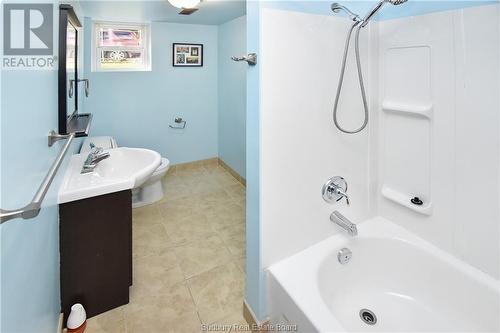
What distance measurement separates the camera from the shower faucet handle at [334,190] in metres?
1.65

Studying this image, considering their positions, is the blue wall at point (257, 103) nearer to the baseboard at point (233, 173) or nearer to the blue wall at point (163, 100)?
the baseboard at point (233, 173)

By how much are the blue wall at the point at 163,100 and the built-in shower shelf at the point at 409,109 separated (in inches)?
114

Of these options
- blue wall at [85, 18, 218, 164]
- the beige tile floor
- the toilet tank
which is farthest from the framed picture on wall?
the beige tile floor

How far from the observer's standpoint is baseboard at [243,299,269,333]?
1.58m

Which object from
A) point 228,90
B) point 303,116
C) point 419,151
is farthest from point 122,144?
point 419,151

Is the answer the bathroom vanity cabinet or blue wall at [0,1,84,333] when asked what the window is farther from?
the bathroom vanity cabinet

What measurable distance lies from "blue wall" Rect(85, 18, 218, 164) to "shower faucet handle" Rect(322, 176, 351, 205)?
9.53 feet

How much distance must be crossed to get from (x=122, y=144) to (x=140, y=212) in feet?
3.94

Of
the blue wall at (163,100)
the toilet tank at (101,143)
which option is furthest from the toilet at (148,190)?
the blue wall at (163,100)

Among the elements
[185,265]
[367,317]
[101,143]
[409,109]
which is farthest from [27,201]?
[101,143]

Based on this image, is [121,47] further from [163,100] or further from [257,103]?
[257,103]

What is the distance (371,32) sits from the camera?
5.44ft

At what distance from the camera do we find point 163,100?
3.92 m

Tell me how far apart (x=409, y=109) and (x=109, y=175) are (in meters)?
1.89
